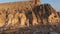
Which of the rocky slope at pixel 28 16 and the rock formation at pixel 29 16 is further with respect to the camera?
the rock formation at pixel 29 16

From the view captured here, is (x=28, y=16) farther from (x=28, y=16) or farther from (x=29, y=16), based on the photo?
(x=29, y=16)

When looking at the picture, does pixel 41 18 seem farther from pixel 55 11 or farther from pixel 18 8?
pixel 18 8

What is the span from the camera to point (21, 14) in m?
29.8

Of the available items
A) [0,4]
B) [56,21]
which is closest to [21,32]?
[56,21]

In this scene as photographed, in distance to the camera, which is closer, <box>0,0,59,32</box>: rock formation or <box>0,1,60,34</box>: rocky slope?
<box>0,1,60,34</box>: rocky slope

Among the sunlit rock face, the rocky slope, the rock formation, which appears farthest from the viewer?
the sunlit rock face

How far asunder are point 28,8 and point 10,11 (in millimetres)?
2313

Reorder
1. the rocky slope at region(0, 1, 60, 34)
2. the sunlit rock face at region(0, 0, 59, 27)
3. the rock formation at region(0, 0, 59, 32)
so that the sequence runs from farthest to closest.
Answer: the sunlit rock face at region(0, 0, 59, 27) < the rock formation at region(0, 0, 59, 32) < the rocky slope at region(0, 1, 60, 34)

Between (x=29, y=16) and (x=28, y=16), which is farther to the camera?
(x=28, y=16)

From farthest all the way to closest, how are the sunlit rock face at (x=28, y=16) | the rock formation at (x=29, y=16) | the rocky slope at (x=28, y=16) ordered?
the sunlit rock face at (x=28, y=16), the rock formation at (x=29, y=16), the rocky slope at (x=28, y=16)

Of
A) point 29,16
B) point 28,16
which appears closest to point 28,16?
point 28,16

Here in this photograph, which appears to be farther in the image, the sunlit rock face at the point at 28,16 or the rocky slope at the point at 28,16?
the sunlit rock face at the point at 28,16

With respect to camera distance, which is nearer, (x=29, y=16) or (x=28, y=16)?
(x=29, y=16)

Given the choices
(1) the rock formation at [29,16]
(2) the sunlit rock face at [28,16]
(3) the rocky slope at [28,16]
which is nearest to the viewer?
(3) the rocky slope at [28,16]
